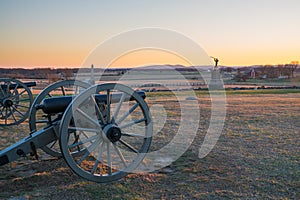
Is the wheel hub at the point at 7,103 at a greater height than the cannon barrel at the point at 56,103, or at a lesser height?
lesser

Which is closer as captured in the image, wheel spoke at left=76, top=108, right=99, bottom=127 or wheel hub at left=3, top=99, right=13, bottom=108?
wheel spoke at left=76, top=108, right=99, bottom=127

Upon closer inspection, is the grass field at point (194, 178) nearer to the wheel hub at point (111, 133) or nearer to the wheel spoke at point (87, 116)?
the wheel hub at point (111, 133)

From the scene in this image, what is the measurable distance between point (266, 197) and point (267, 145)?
8.51 feet

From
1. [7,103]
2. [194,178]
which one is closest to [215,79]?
[7,103]

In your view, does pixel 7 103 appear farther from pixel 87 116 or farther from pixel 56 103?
pixel 87 116

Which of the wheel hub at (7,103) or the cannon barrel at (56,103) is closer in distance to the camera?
the cannon barrel at (56,103)

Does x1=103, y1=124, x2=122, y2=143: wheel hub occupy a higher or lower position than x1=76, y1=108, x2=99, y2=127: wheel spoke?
lower

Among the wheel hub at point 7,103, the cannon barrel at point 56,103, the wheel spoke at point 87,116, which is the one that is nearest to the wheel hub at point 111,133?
the wheel spoke at point 87,116

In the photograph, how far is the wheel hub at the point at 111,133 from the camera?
378 cm

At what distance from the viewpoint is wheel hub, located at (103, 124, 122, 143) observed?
3.78 metres

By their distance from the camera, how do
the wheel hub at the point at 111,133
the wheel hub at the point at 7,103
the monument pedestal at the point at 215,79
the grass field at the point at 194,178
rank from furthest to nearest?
the monument pedestal at the point at 215,79, the wheel hub at the point at 7,103, the wheel hub at the point at 111,133, the grass field at the point at 194,178

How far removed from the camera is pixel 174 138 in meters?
6.57

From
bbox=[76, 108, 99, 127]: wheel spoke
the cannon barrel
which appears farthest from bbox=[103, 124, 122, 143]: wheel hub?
the cannon barrel

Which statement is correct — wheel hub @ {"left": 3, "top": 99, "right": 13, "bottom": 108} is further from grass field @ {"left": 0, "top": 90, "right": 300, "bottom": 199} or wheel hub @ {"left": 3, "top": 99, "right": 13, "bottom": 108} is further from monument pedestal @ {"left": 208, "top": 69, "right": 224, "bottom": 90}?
monument pedestal @ {"left": 208, "top": 69, "right": 224, "bottom": 90}
